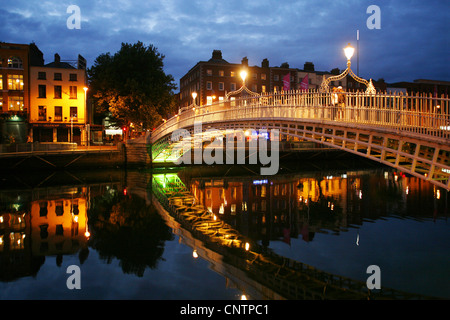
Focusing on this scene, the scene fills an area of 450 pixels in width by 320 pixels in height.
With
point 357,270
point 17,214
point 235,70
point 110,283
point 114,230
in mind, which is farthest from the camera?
point 235,70

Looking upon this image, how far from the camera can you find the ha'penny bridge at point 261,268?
7422 mm

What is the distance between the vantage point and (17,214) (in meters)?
15.1

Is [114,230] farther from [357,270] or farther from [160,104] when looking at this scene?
[160,104]

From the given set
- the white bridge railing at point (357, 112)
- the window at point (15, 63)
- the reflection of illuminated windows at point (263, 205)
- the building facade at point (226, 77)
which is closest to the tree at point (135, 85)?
A: the window at point (15, 63)

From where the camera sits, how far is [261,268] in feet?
28.8

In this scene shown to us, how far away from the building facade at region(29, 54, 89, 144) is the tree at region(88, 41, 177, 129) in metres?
5.98

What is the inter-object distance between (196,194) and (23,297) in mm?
13270

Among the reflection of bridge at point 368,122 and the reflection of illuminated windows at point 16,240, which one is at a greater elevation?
the reflection of bridge at point 368,122

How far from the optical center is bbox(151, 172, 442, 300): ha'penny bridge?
742 cm

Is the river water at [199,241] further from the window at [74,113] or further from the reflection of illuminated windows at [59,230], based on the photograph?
the window at [74,113]

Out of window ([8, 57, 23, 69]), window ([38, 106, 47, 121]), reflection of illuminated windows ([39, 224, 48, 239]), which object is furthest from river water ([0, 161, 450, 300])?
window ([8, 57, 23, 69])

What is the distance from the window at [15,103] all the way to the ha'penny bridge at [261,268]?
31023mm

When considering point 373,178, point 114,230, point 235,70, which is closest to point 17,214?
point 114,230
